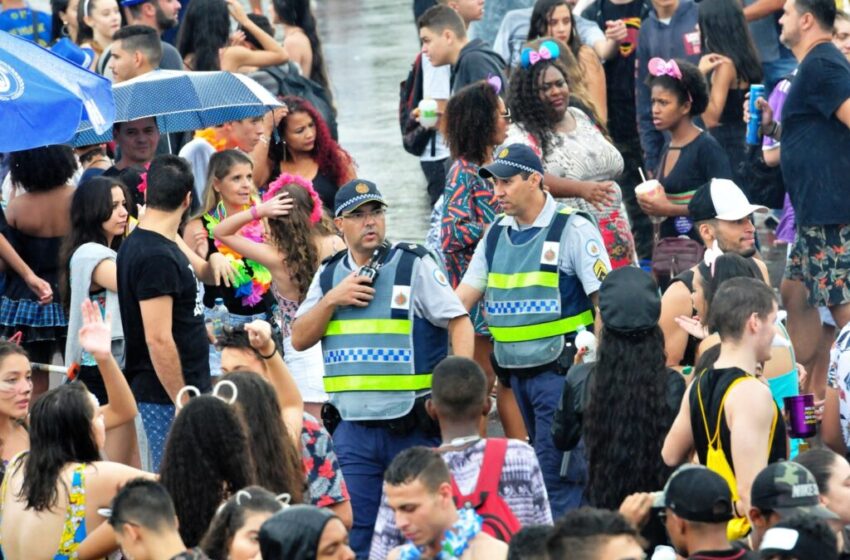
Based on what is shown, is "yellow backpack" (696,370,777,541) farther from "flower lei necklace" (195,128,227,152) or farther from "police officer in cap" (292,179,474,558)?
"flower lei necklace" (195,128,227,152)

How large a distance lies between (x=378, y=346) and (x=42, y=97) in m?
2.14

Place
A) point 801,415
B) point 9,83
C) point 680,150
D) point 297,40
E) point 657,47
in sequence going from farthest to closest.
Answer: point 297,40
point 657,47
point 680,150
point 9,83
point 801,415

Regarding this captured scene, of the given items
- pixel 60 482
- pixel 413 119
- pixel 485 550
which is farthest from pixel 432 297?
pixel 413 119

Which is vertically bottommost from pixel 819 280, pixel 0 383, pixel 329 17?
pixel 329 17

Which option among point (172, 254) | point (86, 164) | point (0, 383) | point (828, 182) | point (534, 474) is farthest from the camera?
point (86, 164)

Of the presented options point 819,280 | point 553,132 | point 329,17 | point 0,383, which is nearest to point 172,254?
point 0,383

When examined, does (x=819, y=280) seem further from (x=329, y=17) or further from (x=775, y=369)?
(x=329, y=17)

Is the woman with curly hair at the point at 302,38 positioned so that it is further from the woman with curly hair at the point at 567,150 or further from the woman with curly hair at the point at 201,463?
the woman with curly hair at the point at 201,463

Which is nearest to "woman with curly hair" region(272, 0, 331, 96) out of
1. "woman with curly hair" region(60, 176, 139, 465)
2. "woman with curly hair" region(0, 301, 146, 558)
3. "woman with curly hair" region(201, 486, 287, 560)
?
"woman with curly hair" region(60, 176, 139, 465)

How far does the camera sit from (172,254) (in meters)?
7.59

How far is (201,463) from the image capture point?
5.88m

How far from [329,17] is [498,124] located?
12.1 m

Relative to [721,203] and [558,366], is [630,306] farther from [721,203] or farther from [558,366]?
[721,203]

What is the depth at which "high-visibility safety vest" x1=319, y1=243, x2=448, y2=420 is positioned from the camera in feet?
24.0
